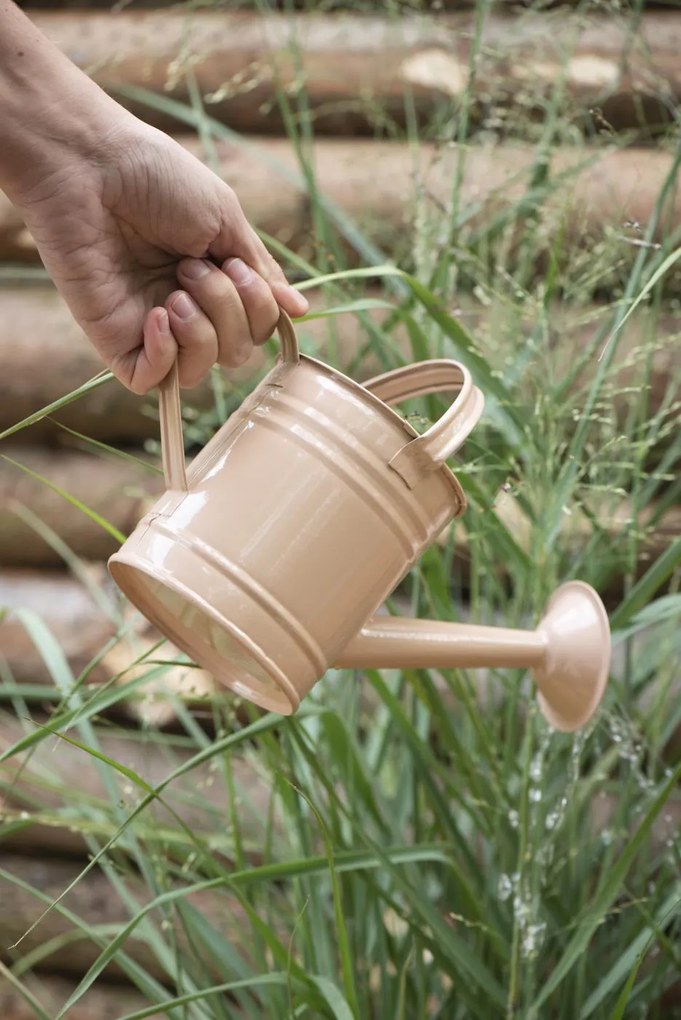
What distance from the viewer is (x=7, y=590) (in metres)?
1.85

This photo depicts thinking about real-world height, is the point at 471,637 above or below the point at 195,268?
below

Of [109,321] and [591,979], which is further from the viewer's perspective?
[591,979]

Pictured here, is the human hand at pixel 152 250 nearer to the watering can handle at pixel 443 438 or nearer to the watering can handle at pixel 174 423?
the watering can handle at pixel 174 423

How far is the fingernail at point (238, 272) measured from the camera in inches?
29.5

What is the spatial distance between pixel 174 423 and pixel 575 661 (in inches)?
12.9

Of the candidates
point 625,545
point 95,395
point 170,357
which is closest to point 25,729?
point 95,395

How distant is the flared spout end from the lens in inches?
32.3

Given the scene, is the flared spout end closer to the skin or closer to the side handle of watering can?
the side handle of watering can

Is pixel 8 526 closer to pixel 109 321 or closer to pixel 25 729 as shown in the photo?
pixel 25 729

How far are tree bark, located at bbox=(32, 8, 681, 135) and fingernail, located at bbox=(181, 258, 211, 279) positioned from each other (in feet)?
3.03

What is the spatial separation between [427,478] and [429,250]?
475 mm

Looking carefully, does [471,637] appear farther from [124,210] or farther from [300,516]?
[124,210]

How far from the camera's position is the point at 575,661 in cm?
83

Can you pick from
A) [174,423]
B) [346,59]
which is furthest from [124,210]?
[346,59]
